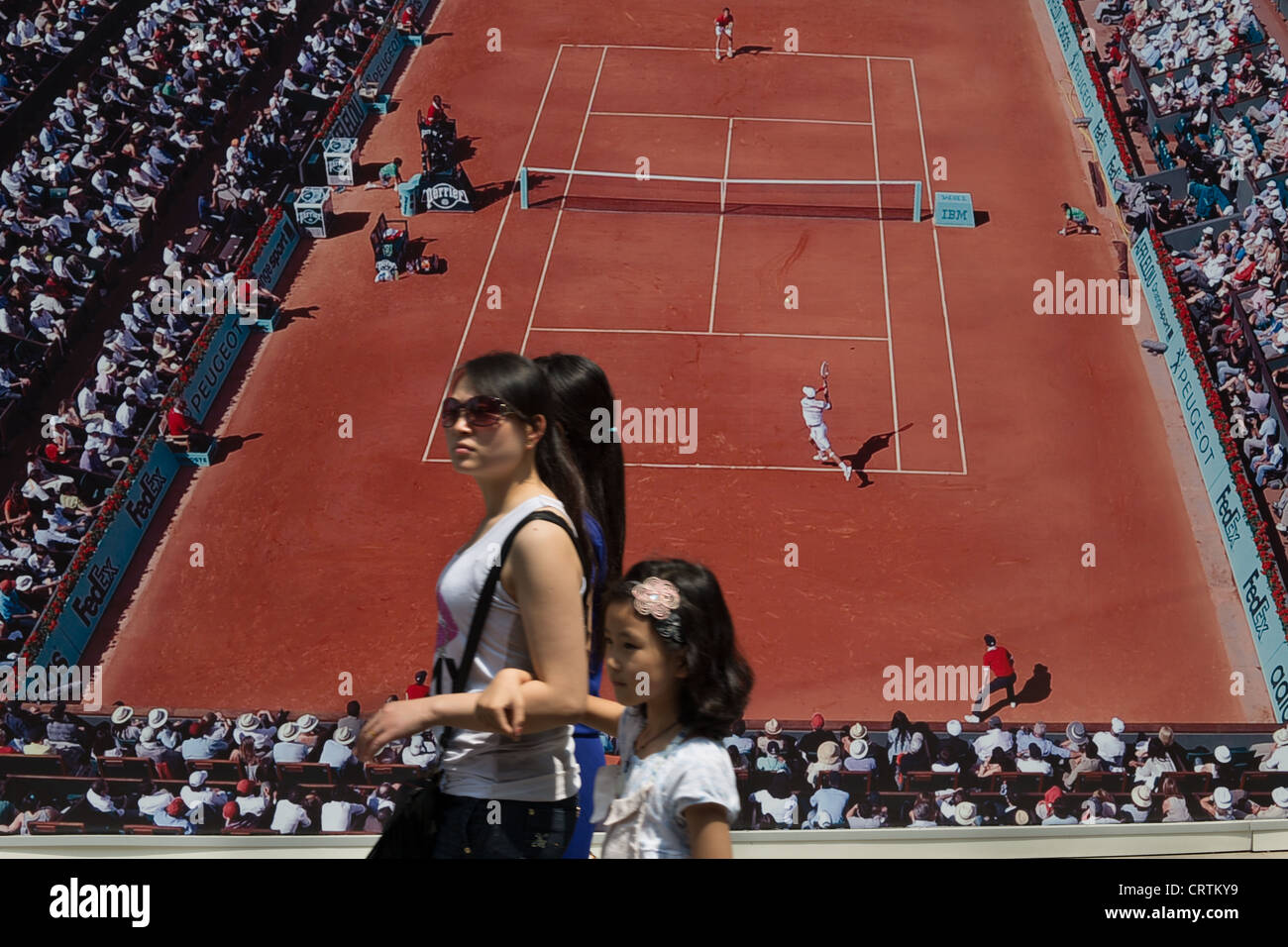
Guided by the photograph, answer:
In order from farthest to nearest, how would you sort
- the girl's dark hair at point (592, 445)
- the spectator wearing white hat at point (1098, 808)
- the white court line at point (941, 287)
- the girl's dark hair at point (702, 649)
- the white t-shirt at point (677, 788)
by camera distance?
the white court line at point (941, 287), the spectator wearing white hat at point (1098, 808), the girl's dark hair at point (592, 445), the girl's dark hair at point (702, 649), the white t-shirt at point (677, 788)

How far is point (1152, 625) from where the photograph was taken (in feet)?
61.6

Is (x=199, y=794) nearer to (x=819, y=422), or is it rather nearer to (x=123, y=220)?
(x=819, y=422)

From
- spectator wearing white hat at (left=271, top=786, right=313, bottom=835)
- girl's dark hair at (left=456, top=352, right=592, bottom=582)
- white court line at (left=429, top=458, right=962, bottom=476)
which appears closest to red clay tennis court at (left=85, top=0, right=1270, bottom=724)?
white court line at (left=429, top=458, right=962, bottom=476)

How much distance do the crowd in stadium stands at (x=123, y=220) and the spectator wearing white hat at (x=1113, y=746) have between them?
13.0 meters

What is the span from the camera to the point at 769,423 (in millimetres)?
22219

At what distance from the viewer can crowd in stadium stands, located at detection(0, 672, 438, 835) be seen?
1354 centimetres

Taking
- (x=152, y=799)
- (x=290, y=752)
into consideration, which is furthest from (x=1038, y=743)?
(x=152, y=799)

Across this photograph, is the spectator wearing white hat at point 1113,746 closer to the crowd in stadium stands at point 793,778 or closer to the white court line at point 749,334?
the crowd in stadium stands at point 793,778

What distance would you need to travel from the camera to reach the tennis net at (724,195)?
27.9 m

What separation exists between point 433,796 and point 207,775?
11657mm

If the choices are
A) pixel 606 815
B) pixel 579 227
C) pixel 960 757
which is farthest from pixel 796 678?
pixel 606 815

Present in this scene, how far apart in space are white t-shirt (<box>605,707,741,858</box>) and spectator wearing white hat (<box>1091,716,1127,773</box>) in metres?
11.8

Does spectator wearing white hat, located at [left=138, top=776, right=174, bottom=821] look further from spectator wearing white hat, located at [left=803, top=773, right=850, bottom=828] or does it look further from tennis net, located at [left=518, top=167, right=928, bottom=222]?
tennis net, located at [left=518, top=167, right=928, bottom=222]

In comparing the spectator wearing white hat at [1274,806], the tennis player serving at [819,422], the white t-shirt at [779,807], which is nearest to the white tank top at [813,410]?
the tennis player serving at [819,422]
